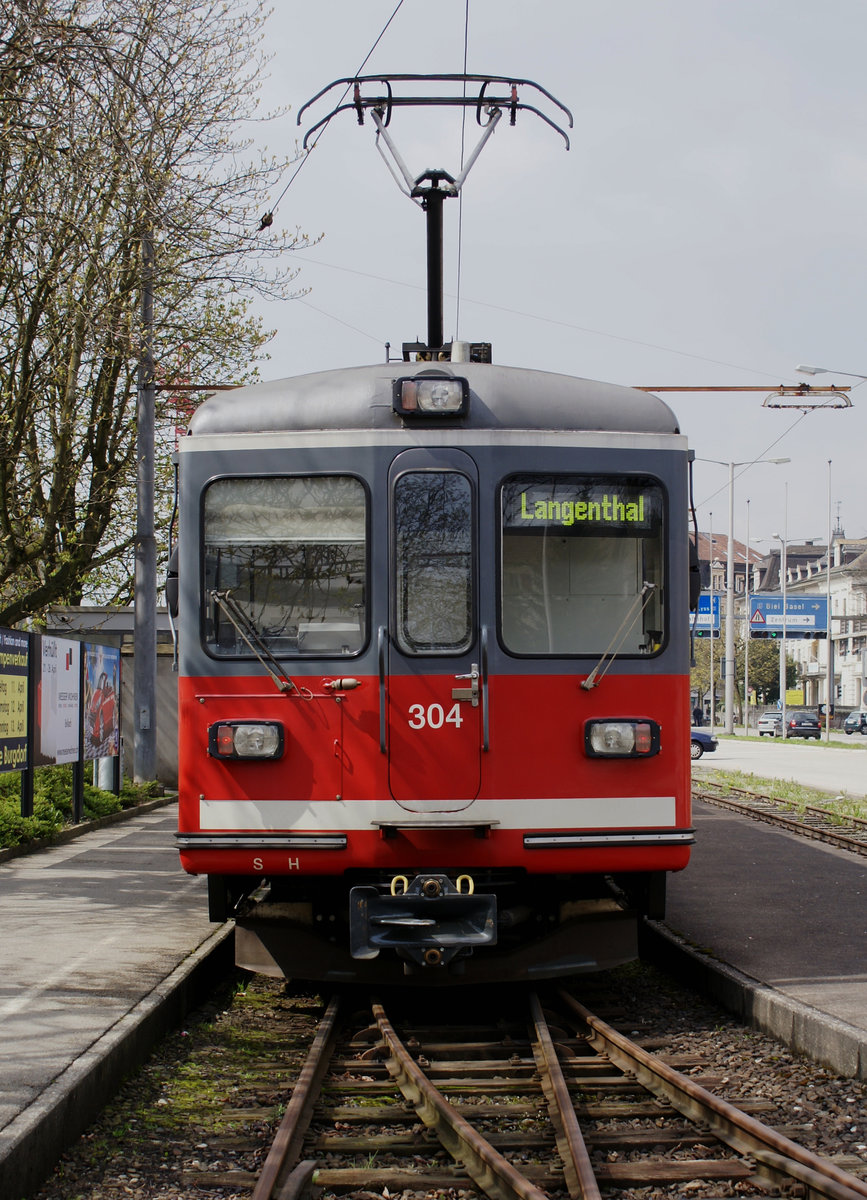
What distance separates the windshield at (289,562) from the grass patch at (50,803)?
6.48 metres

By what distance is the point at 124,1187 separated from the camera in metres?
4.43

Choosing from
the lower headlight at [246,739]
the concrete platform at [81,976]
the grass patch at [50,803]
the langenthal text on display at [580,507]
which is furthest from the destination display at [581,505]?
the grass patch at [50,803]

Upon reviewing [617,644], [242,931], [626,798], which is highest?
[617,644]

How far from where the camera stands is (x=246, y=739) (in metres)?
6.34

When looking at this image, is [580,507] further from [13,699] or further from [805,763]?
[805,763]

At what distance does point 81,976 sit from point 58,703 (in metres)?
7.41

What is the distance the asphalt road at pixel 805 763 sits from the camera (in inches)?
936

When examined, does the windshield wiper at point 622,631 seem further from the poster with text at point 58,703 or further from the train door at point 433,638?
the poster with text at point 58,703

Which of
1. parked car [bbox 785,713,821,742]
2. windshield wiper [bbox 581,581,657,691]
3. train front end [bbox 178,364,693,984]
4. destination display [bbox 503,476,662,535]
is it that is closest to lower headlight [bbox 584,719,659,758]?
train front end [bbox 178,364,693,984]

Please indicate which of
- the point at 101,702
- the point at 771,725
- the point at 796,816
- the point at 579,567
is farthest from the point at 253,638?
the point at 771,725

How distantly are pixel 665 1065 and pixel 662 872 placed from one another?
1364mm

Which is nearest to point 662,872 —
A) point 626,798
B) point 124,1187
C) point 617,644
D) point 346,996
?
point 626,798

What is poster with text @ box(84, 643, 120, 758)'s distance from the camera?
1541 centimetres

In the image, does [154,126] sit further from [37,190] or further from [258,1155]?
[258,1155]
